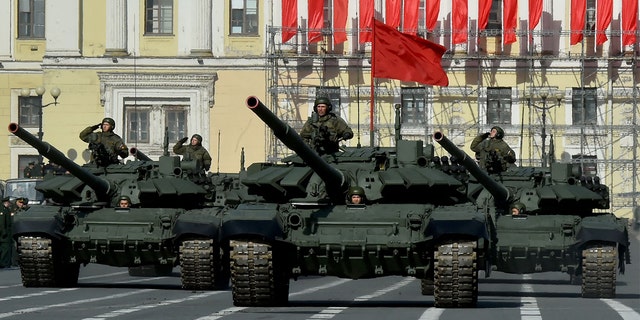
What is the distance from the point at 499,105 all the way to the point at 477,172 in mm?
48504

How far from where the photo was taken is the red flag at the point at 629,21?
258ft

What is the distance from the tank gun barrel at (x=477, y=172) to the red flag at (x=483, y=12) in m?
44.0

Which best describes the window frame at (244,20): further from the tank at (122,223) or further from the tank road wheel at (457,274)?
the tank road wheel at (457,274)

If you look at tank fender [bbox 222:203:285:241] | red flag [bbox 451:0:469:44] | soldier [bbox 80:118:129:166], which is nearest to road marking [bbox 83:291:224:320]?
tank fender [bbox 222:203:285:241]

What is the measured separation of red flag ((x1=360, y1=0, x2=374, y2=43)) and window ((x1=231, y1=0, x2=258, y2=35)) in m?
5.19

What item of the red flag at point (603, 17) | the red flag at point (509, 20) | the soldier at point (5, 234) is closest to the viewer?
the soldier at point (5, 234)

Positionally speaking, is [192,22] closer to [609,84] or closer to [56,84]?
[56,84]

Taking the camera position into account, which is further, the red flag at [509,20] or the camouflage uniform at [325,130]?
the red flag at [509,20]

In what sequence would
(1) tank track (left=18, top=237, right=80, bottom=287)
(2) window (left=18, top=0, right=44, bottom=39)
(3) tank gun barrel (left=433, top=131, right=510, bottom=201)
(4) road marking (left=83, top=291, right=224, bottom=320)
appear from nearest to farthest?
(4) road marking (left=83, top=291, right=224, bottom=320), (3) tank gun barrel (left=433, top=131, right=510, bottom=201), (1) tank track (left=18, top=237, right=80, bottom=287), (2) window (left=18, top=0, right=44, bottom=39)

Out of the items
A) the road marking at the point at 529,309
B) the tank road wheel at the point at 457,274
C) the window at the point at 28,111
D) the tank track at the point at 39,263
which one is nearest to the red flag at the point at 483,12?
the window at the point at 28,111

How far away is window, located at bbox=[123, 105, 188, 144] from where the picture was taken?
8186 centimetres

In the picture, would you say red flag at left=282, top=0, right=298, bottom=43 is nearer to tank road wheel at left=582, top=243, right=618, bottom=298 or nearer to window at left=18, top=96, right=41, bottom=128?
window at left=18, top=96, right=41, bottom=128

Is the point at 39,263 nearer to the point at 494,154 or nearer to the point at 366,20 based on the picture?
the point at 494,154

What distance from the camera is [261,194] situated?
95.7 ft
